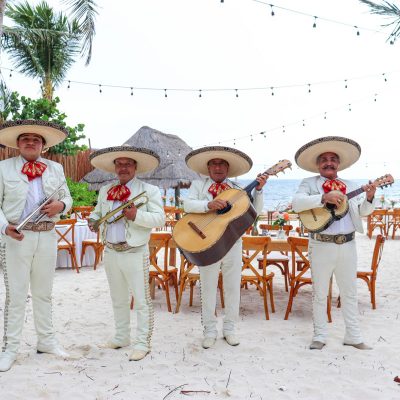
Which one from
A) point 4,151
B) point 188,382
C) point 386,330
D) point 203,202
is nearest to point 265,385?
point 188,382

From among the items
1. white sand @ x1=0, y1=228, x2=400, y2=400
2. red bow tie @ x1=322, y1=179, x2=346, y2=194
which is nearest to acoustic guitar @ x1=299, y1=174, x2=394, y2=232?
red bow tie @ x1=322, y1=179, x2=346, y2=194

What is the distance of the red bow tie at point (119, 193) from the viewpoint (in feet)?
11.1

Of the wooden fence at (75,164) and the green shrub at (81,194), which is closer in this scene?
the green shrub at (81,194)

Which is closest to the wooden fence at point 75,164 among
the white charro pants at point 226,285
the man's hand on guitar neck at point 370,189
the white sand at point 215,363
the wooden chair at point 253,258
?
the white sand at point 215,363

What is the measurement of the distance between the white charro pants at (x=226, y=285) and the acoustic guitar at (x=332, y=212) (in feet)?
2.10

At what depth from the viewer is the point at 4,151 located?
11820mm

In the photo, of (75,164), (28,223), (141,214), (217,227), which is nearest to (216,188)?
(217,227)

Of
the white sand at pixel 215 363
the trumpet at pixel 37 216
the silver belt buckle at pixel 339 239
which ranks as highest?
the trumpet at pixel 37 216

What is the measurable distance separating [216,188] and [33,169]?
4.84 ft

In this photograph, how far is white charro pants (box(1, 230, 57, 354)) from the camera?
10.2 feet

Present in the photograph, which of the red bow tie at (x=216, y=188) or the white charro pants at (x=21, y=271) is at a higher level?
the red bow tie at (x=216, y=188)

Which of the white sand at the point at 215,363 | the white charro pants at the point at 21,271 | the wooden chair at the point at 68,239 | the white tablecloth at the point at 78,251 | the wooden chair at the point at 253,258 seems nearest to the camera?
the white sand at the point at 215,363

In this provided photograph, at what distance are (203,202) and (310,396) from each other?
1609 mm

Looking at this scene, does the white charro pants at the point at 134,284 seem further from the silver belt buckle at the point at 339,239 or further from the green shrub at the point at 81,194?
the green shrub at the point at 81,194
